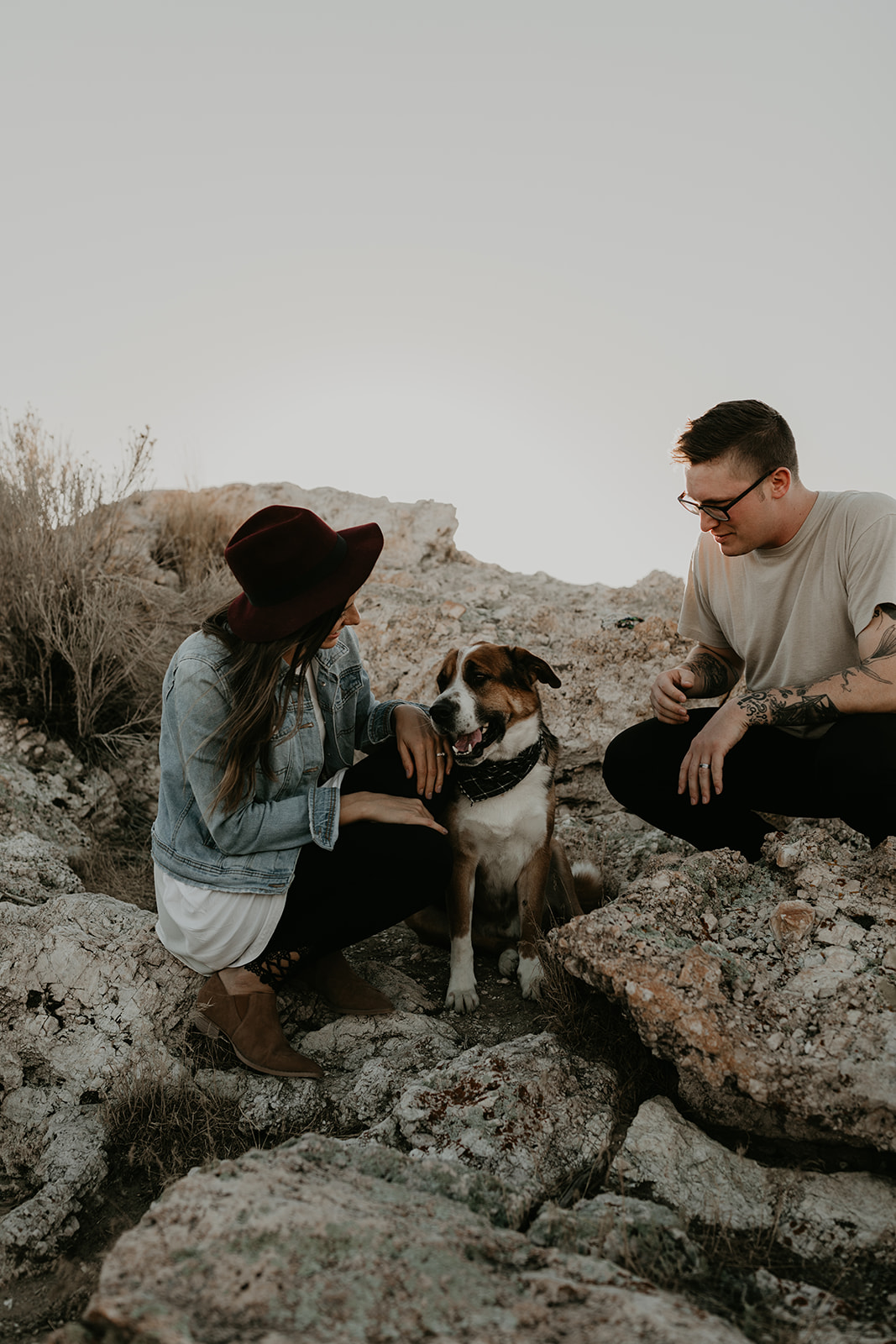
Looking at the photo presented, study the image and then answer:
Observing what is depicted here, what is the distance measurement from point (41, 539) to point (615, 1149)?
183 inches

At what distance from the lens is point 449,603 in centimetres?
554

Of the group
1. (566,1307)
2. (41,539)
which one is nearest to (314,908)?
(566,1307)

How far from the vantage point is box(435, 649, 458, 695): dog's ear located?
3695mm

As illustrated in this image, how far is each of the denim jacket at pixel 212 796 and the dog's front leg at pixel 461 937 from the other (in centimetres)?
82

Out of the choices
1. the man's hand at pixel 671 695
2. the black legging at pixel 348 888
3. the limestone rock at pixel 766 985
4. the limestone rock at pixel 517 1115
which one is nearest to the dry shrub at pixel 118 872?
the black legging at pixel 348 888

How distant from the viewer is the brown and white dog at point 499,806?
11.3ft

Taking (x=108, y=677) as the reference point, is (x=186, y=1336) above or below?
below

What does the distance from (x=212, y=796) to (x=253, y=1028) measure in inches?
30.4

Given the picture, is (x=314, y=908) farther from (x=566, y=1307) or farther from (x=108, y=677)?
(x=108, y=677)

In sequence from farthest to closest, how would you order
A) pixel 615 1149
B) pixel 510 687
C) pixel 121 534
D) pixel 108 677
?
pixel 121 534, pixel 108 677, pixel 510 687, pixel 615 1149

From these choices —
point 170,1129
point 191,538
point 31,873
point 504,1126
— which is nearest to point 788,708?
point 504,1126

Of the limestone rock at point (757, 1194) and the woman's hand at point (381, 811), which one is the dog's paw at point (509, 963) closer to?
the woman's hand at point (381, 811)

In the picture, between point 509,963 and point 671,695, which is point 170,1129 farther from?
point 671,695

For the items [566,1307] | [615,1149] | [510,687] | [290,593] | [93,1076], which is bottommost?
[93,1076]
